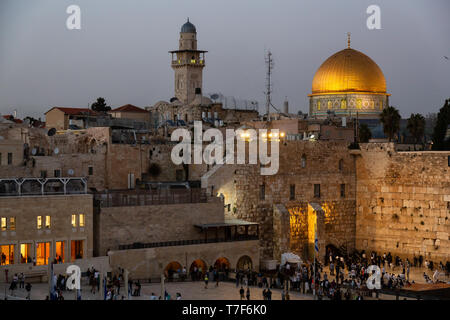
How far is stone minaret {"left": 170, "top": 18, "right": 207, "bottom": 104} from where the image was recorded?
7318 cm

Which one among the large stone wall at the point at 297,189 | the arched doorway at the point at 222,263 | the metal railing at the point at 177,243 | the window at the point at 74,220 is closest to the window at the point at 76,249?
the window at the point at 74,220

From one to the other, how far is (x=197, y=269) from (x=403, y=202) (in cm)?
1449

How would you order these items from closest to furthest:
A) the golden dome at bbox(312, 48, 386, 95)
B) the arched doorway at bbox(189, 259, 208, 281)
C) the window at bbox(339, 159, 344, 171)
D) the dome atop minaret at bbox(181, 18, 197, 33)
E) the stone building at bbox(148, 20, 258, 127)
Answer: the arched doorway at bbox(189, 259, 208, 281) < the window at bbox(339, 159, 344, 171) < the stone building at bbox(148, 20, 258, 127) < the golden dome at bbox(312, 48, 386, 95) < the dome atop minaret at bbox(181, 18, 197, 33)

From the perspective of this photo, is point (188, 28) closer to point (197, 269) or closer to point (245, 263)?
point (245, 263)

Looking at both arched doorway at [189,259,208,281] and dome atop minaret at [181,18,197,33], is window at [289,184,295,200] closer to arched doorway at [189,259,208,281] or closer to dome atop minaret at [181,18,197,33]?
arched doorway at [189,259,208,281]

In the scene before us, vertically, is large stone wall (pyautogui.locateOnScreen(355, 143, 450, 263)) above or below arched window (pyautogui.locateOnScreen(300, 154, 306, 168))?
below

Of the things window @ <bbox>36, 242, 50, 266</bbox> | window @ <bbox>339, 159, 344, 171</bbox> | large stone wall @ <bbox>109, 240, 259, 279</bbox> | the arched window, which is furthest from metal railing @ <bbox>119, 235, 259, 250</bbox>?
window @ <bbox>339, 159, 344, 171</bbox>

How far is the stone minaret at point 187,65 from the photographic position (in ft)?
240

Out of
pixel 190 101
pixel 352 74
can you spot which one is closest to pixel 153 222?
pixel 190 101

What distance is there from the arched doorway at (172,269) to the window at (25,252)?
6.44 meters

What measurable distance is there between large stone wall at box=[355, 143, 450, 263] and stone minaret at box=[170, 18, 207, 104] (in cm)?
2852
